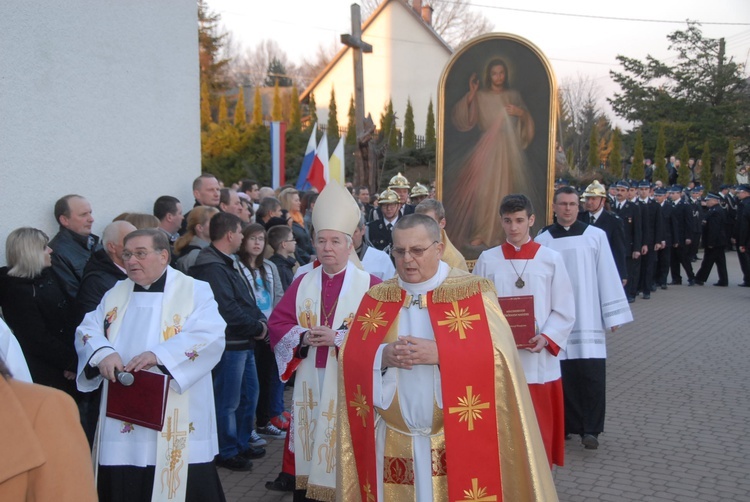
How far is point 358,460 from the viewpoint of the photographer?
3834mm

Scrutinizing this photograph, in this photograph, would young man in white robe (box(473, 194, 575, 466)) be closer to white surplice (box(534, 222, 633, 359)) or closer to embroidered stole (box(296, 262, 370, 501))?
white surplice (box(534, 222, 633, 359))

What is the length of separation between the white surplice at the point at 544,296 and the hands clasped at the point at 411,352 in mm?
2072

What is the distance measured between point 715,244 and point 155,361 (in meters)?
15.5

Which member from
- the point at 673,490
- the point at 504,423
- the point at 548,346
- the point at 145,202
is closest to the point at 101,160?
the point at 145,202

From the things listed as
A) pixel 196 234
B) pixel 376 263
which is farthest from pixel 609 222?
pixel 196 234

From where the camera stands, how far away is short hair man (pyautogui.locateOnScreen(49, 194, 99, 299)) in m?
5.50

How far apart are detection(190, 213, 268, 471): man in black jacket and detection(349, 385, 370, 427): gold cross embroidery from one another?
2.08 m

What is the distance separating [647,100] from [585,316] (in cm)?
3277

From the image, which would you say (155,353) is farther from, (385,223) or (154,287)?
(385,223)

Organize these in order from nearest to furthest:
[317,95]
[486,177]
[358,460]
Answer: [358,460] → [486,177] → [317,95]

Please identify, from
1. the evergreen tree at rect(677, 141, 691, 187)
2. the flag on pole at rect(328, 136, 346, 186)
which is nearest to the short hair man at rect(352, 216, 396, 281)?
the flag on pole at rect(328, 136, 346, 186)

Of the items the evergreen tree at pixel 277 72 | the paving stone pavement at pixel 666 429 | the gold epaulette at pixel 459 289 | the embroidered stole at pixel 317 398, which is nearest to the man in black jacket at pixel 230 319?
the paving stone pavement at pixel 666 429

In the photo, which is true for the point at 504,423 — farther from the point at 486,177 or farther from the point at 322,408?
the point at 486,177

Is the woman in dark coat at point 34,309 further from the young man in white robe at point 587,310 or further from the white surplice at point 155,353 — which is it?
the young man in white robe at point 587,310
